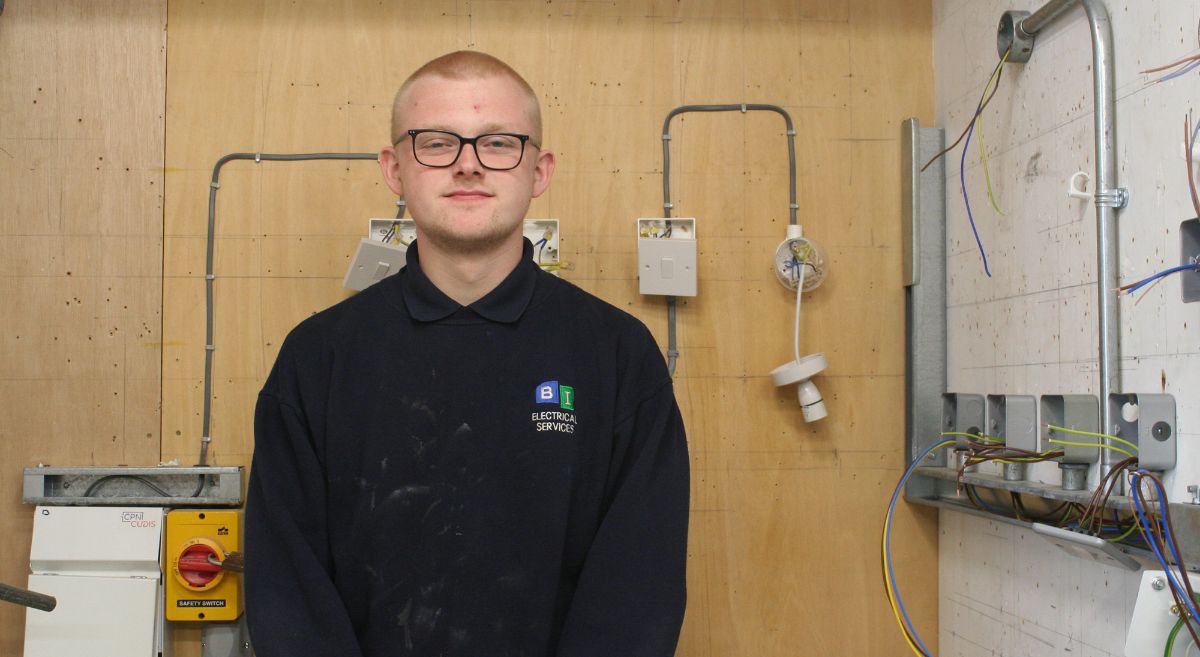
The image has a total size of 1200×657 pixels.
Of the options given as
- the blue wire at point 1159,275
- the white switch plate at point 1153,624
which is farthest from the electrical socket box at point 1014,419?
the white switch plate at point 1153,624

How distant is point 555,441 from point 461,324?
0.24 meters

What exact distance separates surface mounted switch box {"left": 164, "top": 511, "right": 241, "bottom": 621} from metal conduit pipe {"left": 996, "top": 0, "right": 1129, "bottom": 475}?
172cm

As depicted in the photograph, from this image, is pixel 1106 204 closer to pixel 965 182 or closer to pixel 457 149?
pixel 965 182

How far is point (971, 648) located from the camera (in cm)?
218

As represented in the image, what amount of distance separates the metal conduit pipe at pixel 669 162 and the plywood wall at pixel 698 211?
0.02 metres

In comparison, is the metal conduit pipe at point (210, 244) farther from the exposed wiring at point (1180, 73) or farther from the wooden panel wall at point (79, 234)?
the exposed wiring at point (1180, 73)

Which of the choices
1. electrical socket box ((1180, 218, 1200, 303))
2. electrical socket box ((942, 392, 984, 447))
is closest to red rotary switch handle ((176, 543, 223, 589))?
electrical socket box ((942, 392, 984, 447))

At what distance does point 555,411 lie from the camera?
1.59 metres

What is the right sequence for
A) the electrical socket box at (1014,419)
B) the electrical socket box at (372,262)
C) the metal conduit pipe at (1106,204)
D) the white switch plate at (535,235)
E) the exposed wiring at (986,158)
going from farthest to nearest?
the white switch plate at (535,235)
the electrical socket box at (372,262)
the exposed wiring at (986,158)
the electrical socket box at (1014,419)
the metal conduit pipe at (1106,204)

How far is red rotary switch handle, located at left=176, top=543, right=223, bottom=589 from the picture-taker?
2189 millimetres

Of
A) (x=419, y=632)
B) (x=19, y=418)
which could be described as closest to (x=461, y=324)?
(x=419, y=632)

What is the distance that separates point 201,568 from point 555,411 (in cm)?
106

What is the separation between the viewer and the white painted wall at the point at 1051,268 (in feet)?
5.04

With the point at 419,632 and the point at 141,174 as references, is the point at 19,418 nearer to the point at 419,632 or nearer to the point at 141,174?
the point at 141,174
